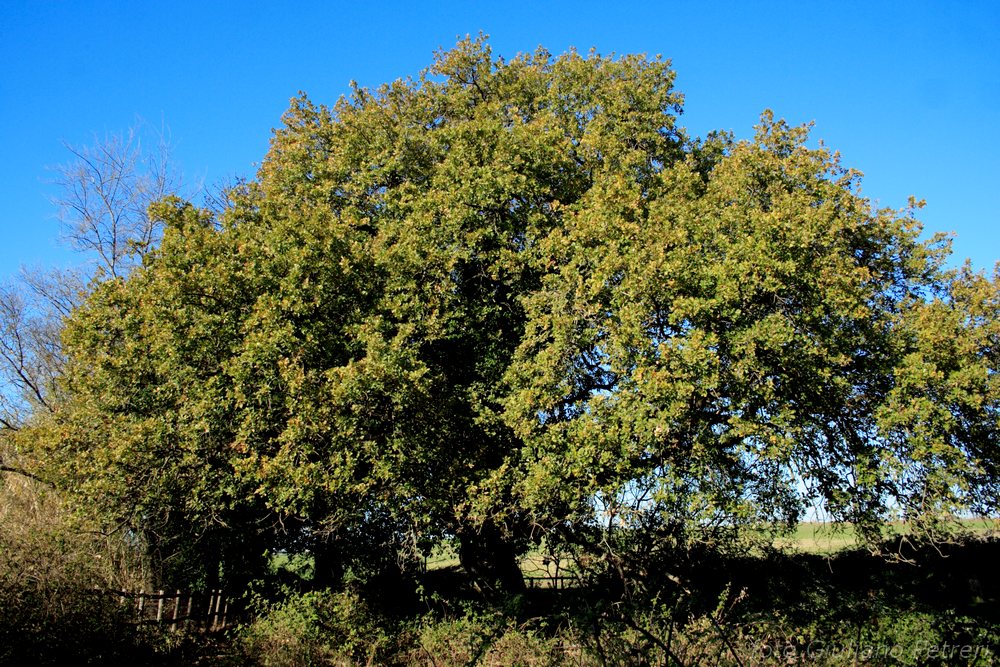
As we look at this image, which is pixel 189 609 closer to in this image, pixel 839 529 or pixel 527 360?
pixel 527 360

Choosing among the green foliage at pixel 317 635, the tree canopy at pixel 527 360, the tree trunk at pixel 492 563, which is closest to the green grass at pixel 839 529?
the tree canopy at pixel 527 360

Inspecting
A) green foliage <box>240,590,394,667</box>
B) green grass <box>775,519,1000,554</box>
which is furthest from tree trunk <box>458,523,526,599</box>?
green grass <box>775,519,1000,554</box>

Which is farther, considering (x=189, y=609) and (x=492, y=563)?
(x=492, y=563)

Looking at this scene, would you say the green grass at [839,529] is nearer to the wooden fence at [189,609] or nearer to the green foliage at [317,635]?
the green foliage at [317,635]

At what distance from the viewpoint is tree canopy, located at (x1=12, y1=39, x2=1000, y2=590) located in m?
10.7

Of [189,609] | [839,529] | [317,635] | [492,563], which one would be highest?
[839,529]

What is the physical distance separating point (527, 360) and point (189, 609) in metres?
9.07

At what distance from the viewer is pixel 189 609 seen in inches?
527

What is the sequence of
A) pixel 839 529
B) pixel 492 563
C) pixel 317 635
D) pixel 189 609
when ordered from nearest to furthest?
pixel 317 635, pixel 839 529, pixel 189 609, pixel 492 563

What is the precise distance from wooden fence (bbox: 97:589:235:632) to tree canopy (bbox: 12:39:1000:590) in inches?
56.0

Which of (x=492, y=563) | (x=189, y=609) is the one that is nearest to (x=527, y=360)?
(x=492, y=563)

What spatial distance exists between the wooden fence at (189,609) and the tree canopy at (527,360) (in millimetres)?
1423

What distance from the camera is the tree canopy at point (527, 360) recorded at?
10.7m

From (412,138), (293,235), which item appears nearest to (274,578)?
(293,235)
